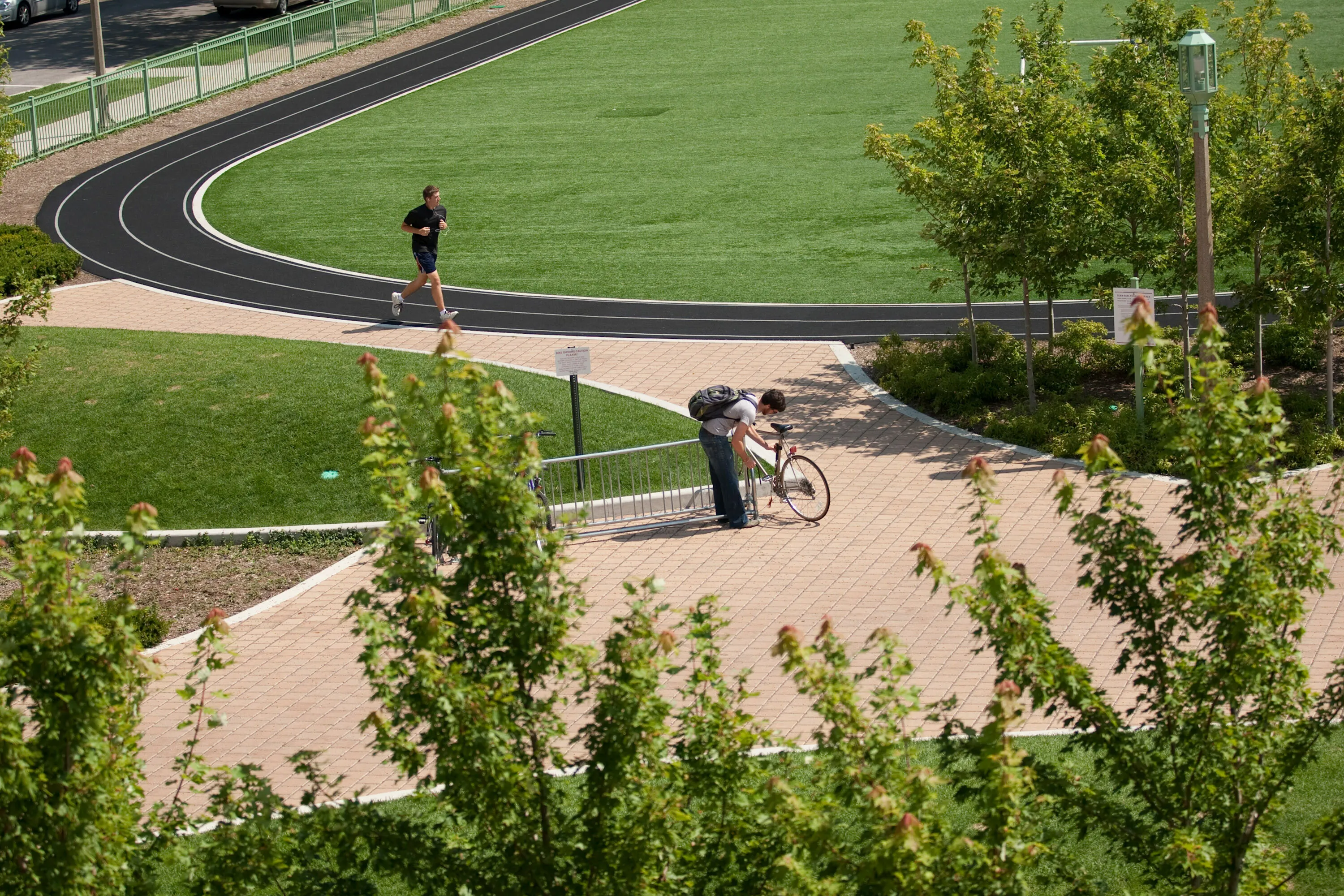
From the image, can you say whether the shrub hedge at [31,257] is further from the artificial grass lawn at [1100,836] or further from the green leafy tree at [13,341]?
the artificial grass lawn at [1100,836]

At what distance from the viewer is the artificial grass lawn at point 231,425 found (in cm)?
1606

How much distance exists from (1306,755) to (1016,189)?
1093cm

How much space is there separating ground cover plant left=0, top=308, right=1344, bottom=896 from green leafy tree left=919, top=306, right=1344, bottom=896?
1 cm

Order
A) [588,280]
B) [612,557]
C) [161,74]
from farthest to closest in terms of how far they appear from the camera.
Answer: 1. [161,74]
2. [588,280]
3. [612,557]

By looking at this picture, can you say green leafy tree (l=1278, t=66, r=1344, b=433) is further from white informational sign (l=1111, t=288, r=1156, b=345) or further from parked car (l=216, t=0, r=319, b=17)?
parked car (l=216, t=0, r=319, b=17)

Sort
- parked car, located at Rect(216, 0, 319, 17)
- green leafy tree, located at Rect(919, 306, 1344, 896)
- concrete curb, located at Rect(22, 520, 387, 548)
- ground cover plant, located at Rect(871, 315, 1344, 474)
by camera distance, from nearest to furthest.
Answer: green leafy tree, located at Rect(919, 306, 1344, 896) < concrete curb, located at Rect(22, 520, 387, 548) < ground cover plant, located at Rect(871, 315, 1344, 474) < parked car, located at Rect(216, 0, 319, 17)

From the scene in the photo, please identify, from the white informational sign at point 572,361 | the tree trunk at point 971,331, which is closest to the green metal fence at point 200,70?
the white informational sign at point 572,361

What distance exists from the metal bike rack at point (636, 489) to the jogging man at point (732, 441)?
0.28m

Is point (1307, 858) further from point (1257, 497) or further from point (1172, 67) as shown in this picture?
point (1172, 67)

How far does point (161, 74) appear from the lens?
38.3 metres

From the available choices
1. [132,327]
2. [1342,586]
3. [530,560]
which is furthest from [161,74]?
[530,560]

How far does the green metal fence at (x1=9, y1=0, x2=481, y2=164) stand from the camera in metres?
35.1

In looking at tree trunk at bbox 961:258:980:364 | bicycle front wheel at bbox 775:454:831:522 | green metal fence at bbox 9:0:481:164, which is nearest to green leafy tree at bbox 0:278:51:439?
bicycle front wheel at bbox 775:454:831:522

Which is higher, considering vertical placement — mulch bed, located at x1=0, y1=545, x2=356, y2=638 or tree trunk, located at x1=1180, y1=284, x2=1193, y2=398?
tree trunk, located at x1=1180, y1=284, x2=1193, y2=398
